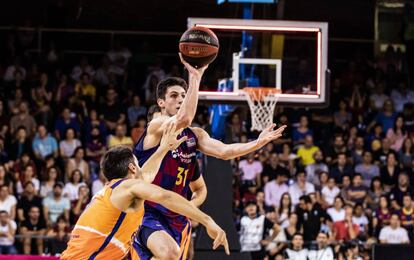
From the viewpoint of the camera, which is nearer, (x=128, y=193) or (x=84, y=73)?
(x=128, y=193)

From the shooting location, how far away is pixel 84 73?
21.0m

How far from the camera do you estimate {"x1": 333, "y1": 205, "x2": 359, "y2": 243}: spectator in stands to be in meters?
17.0

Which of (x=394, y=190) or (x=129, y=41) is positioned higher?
(x=129, y=41)

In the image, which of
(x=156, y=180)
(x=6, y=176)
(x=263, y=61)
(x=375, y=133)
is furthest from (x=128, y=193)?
(x=375, y=133)

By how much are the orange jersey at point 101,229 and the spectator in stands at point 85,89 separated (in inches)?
508

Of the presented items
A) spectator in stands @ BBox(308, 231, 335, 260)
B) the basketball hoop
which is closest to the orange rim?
the basketball hoop

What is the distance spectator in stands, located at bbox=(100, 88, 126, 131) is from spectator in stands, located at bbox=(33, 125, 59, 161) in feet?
4.24

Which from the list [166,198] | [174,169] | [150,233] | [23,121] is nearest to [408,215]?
[23,121]

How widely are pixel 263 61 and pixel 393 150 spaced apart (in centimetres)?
551

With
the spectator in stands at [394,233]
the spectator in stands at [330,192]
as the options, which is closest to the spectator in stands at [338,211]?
the spectator in stands at [330,192]

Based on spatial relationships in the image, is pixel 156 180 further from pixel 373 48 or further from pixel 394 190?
pixel 373 48

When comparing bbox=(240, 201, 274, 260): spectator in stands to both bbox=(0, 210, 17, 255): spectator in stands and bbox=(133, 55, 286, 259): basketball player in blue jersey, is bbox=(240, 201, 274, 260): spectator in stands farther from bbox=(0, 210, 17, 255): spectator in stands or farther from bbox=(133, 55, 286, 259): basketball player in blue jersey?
bbox=(133, 55, 286, 259): basketball player in blue jersey

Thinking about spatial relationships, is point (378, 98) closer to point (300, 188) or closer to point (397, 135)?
point (397, 135)

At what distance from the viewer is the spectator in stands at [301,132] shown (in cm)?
1938
